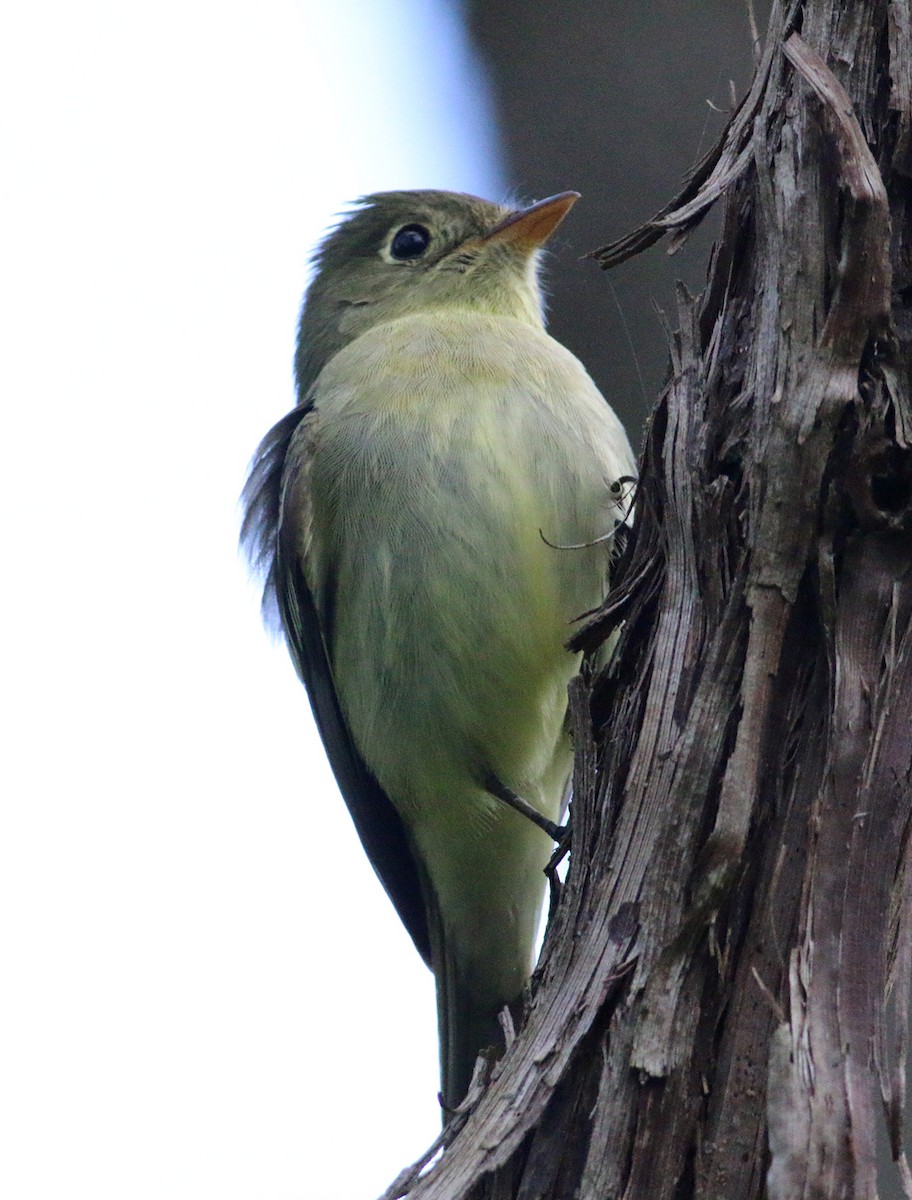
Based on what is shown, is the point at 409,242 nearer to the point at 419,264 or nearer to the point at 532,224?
the point at 419,264

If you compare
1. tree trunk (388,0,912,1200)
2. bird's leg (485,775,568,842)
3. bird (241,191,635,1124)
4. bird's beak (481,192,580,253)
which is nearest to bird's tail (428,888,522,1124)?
bird (241,191,635,1124)

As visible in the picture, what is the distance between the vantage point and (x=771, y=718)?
2406 mm

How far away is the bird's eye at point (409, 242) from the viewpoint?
5707 millimetres

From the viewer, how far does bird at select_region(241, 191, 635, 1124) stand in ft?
14.0

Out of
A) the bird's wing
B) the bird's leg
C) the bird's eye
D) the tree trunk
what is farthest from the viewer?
the bird's eye

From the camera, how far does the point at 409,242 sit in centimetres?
575

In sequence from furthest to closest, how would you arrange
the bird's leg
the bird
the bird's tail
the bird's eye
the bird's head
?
1. the bird's eye
2. the bird's head
3. the bird's tail
4. the bird's leg
5. the bird

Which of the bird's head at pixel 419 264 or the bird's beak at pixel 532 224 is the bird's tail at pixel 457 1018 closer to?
the bird's head at pixel 419 264

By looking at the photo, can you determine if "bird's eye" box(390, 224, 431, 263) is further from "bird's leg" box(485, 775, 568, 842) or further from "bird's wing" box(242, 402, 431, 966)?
"bird's leg" box(485, 775, 568, 842)

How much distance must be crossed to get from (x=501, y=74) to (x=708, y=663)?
294 centimetres

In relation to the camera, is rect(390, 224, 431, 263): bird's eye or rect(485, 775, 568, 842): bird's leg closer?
rect(485, 775, 568, 842): bird's leg

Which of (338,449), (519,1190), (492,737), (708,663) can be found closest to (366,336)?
(338,449)

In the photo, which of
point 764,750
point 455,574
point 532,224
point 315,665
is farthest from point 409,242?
point 764,750

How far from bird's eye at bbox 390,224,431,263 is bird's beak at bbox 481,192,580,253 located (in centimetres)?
32
